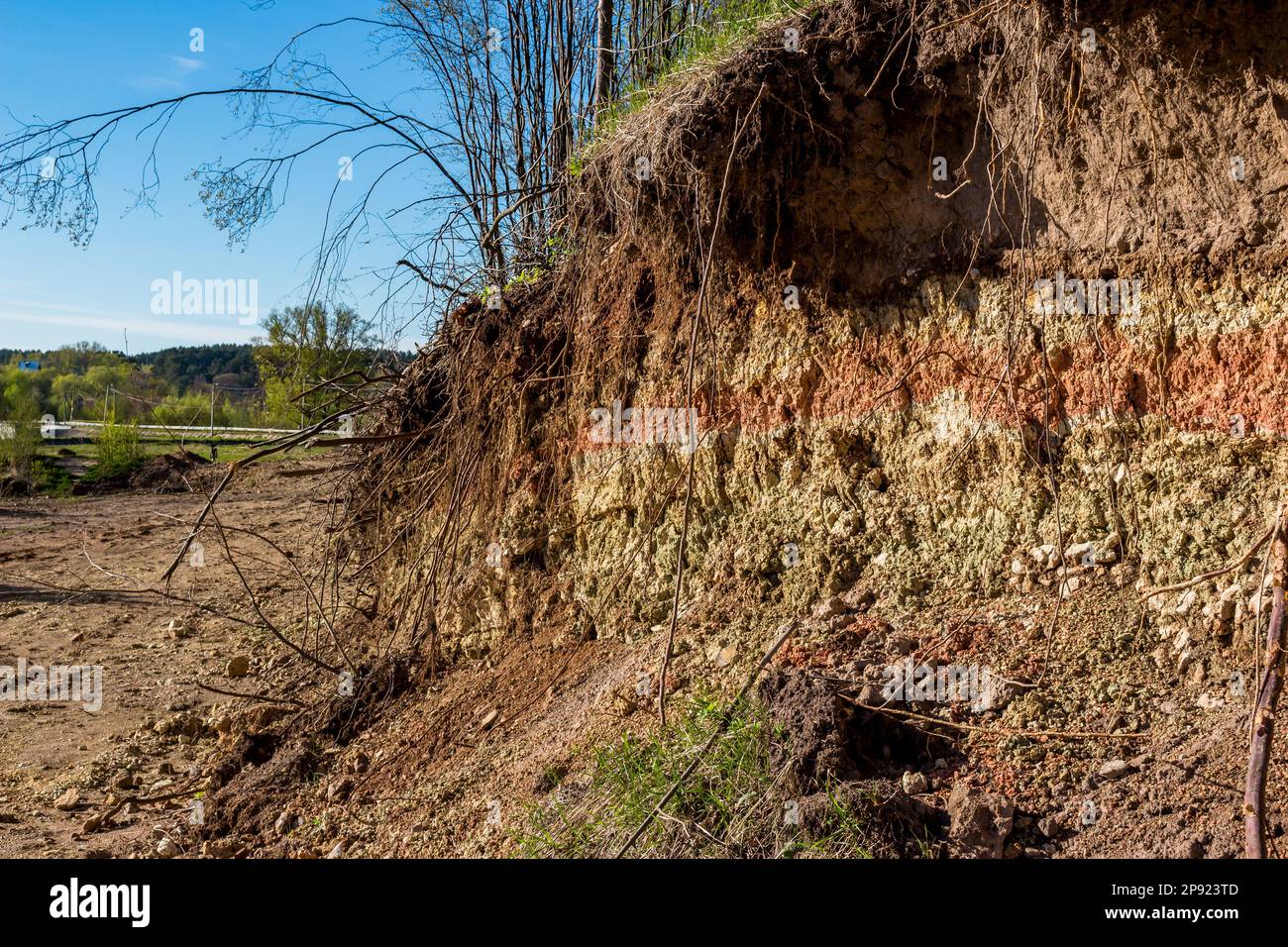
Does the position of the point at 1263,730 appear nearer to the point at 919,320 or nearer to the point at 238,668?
the point at 919,320

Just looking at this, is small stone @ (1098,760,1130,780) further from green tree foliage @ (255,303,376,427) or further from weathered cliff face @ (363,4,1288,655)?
green tree foliage @ (255,303,376,427)

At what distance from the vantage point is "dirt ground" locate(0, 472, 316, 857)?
5707mm

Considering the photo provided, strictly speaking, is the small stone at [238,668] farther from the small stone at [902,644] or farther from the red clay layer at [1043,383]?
the small stone at [902,644]

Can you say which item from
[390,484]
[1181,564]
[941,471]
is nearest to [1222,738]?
[1181,564]

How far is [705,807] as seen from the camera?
363 centimetres

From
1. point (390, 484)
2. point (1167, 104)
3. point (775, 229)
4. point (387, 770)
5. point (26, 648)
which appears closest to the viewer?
point (1167, 104)

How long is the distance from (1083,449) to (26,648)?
902cm

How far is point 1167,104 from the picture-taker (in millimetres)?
3824

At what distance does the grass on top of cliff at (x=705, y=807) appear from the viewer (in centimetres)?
327

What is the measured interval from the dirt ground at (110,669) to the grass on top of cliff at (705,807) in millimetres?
2825

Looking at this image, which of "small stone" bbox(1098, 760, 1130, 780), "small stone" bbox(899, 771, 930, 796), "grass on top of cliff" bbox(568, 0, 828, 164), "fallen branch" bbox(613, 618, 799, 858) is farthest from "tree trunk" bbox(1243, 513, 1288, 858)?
"grass on top of cliff" bbox(568, 0, 828, 164)

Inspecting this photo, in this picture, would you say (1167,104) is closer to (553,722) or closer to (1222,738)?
(1222,738)

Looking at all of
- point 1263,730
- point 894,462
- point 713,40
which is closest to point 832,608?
point 894,462

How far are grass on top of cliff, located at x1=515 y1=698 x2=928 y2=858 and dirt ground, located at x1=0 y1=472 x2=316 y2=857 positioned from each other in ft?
9.27
